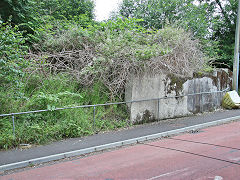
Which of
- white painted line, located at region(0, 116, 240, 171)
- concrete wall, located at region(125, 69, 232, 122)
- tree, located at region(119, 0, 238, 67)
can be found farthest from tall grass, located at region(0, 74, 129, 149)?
tree, located at region(119, 0, 238, 67)

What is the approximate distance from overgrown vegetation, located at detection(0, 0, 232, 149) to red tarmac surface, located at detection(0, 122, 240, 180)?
2062mm

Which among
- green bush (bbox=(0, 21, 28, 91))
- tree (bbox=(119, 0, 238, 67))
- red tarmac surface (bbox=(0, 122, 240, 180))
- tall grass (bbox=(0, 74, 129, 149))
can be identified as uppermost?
tree (bbox=(119, 0, 238, 67))

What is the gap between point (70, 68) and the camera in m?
10.3

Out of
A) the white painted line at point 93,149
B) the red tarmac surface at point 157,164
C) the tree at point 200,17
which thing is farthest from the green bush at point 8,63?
the tree at point 200,17

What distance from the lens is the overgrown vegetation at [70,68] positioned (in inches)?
296

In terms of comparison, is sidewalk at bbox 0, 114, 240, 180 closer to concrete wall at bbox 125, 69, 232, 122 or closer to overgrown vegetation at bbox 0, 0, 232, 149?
overgrown vegetation at bbox 0, 0, 232, 149

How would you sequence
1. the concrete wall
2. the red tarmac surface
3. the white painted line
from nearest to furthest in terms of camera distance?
the red tarmac surface < the white painted line < the concrete wall

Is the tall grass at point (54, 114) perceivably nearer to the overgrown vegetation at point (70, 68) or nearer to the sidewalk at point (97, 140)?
the overgrown vegetation at point (70, 68)

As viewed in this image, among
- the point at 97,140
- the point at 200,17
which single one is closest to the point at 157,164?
the point at 97,140

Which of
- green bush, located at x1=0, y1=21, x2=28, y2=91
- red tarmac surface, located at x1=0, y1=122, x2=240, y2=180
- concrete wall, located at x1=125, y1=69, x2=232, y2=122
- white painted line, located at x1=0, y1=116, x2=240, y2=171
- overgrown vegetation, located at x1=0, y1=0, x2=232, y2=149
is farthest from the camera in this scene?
concrete wall, located at x1=125, y1=69, x2=232, y2=122

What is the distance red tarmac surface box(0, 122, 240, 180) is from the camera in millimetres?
4703

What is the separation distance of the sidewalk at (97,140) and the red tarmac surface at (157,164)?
2.24ft

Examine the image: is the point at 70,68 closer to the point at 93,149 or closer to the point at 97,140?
the point at 97,140

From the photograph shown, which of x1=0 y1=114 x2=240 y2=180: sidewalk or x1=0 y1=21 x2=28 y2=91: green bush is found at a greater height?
x1=0 y1=21 x2=28 y2=91: green bush
